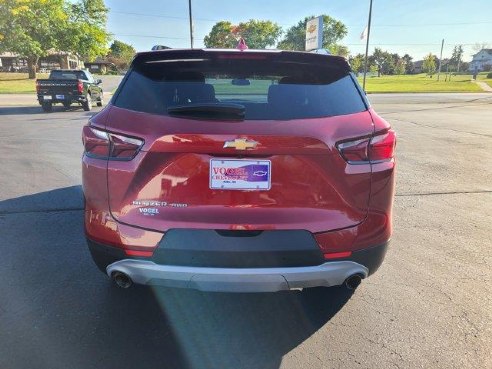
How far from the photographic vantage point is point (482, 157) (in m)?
8.97

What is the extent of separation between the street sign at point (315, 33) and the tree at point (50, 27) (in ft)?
86.6

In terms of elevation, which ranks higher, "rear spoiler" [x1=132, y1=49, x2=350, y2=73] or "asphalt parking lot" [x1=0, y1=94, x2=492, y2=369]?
"rear spoiler" [x1=132, y1=49, x2=350, y2=73]

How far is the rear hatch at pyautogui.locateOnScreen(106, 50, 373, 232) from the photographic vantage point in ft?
7.67

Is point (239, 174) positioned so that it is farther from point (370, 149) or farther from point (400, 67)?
point (400, 67)

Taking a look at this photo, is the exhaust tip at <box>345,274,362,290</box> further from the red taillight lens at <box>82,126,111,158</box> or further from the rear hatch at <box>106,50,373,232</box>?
the red taillight lens at <box>82,126,111,158</box>

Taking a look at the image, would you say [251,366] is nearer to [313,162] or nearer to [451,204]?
[313,162]

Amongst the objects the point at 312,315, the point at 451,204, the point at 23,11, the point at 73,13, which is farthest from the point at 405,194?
the point at 73,13

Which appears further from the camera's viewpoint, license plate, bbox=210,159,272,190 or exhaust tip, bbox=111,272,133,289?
exhaust tip, bbox=111,272,133,289

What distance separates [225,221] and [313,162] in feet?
1.92

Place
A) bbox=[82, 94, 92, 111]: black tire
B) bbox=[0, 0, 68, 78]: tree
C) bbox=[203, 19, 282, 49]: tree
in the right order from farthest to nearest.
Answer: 1. bbox=[203, 19, 282, 49]: tree
2. bbox=[0, 0, 68, 78]: tree
3. bbox=[82, 94, 92, 111]: black tire

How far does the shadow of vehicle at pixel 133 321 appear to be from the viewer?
102 inches

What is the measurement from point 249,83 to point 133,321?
71.5 inches

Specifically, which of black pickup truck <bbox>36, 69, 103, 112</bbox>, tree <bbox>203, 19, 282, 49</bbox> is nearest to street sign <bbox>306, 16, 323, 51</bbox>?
black pickup truck <bbox>36, 69, 103, 112</bbox>

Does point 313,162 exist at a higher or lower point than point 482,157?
higher
